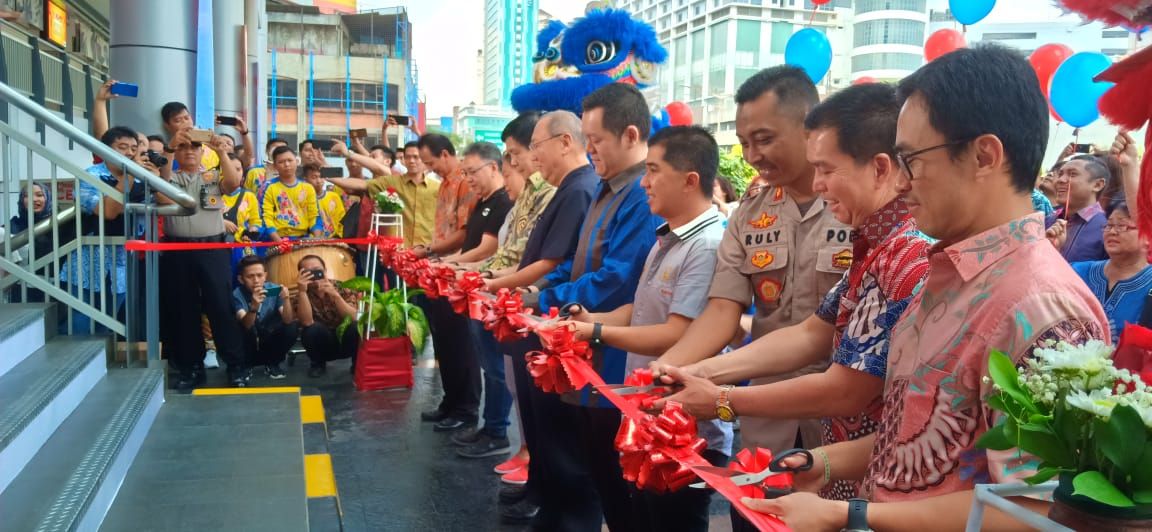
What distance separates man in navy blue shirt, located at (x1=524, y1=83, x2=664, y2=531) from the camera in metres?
2.72

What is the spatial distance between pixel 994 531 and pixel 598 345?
164 centimetres

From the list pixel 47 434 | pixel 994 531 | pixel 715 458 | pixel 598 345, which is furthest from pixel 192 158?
pixel 994 531

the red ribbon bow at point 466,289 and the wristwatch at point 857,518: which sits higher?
the red ribbon bow at point 466,289

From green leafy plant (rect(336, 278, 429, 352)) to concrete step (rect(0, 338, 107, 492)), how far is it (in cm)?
204

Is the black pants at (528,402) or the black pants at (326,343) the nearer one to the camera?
the black pants at (528,402)

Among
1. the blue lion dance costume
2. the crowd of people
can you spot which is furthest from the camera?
the blue lion dance costume

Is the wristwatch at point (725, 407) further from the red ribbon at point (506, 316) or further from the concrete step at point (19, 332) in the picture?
the concrete step at point (19, 332)

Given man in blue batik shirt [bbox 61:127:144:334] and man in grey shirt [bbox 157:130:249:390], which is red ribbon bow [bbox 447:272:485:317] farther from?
man in grey shirt [bbox 157:130:249:390]

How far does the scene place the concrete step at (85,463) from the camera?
2.45m

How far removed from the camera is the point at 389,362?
19.7ft

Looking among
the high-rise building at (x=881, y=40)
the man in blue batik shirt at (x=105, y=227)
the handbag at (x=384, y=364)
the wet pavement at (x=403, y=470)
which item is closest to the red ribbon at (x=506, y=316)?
the wet pavement at (x=403, y=470)

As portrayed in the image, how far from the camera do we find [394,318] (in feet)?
19.4

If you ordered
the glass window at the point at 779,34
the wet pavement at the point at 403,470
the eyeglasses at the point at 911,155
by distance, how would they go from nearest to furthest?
the eyeglasses at the point at 911,155 → the wet pavement at the point at 403,470 → the glass window at the point at 779,34

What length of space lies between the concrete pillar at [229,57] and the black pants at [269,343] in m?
6.28
